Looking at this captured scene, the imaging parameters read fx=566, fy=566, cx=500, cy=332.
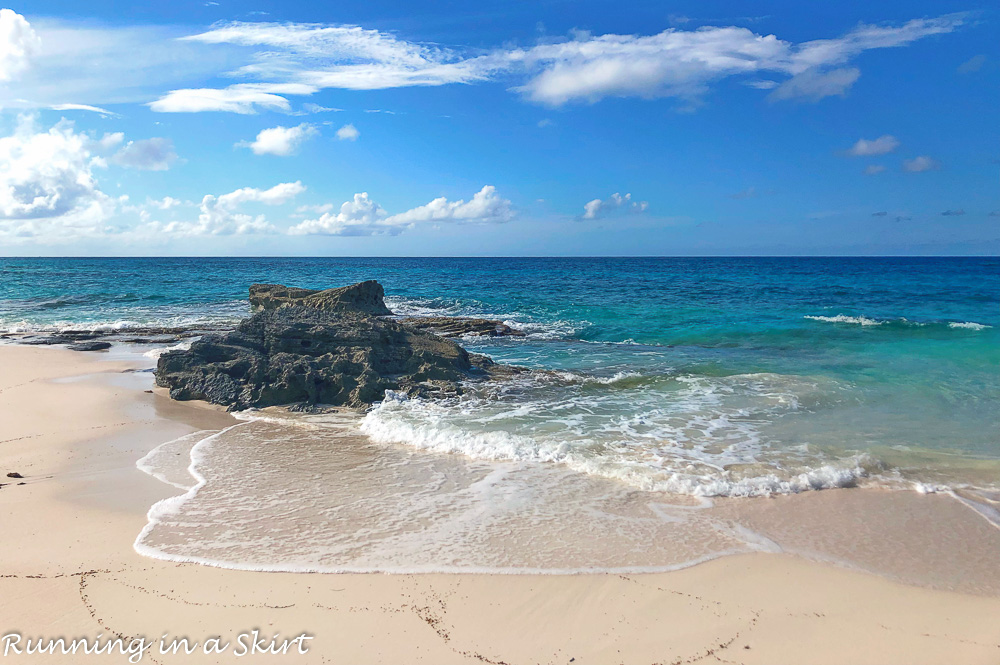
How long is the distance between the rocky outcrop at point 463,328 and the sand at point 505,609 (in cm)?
1348

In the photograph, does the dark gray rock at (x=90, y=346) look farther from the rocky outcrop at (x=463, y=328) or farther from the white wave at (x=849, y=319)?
the white wave at (x=849, y=319)

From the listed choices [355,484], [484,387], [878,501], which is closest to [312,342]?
[484,387]

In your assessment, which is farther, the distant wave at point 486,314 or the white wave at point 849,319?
the white wave at point 849,319

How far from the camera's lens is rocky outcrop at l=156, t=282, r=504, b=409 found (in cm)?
951

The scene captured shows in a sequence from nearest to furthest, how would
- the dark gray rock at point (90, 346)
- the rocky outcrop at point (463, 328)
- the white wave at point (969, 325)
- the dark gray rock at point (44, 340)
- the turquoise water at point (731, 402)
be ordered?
the turquoise water at point (731, 402) < the dark gray rock at point (90, 346) < the dark gray rock at point (44, 340) < the rocky outcrop at point (463, 328) < the white wave at point (969, 325)

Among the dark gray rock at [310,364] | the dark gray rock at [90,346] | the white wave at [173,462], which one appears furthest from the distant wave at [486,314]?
the white wave at [173,462]

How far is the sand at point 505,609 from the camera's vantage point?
144 inches

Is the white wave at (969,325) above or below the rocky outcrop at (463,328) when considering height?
above

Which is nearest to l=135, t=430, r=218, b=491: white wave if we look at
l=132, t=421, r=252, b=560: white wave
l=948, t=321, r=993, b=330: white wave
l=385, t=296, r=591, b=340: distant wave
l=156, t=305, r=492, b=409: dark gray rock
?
l=132, t=421, r=252, b=560: white wave

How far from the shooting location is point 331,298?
1606 centimetres

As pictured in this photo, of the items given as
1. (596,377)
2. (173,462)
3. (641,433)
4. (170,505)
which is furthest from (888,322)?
(170,505)

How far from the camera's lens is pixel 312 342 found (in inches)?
425

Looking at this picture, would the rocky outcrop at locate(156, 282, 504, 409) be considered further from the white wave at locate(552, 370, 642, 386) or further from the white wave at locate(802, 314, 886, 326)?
the white wave at locate(802, 314, 886, 326)

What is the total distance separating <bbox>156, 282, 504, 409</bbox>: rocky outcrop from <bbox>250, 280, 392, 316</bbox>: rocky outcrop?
3.96 meters
